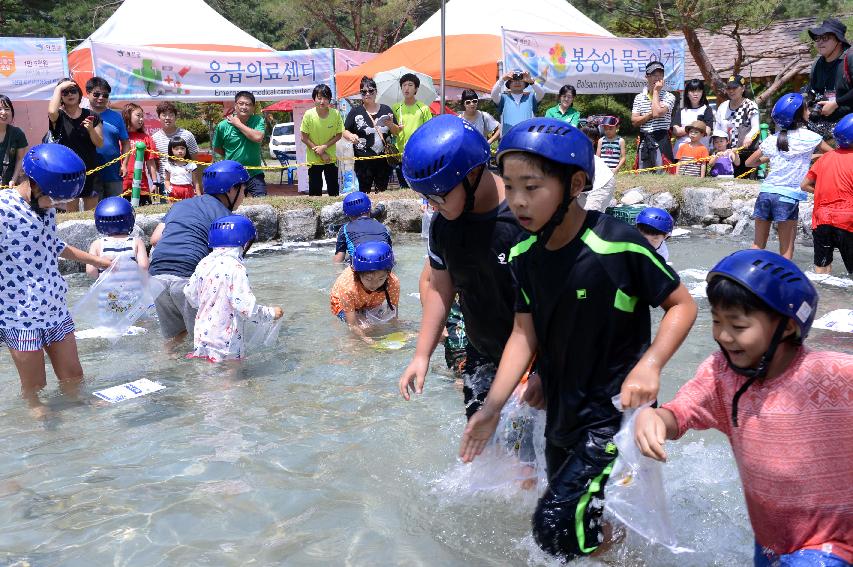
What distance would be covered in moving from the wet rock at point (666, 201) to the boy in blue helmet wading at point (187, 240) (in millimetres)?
7115

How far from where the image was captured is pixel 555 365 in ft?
9.55

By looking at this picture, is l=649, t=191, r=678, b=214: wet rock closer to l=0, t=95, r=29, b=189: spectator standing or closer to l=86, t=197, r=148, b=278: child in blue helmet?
l=86, t=197, r=148, b=278: child in blue helmet

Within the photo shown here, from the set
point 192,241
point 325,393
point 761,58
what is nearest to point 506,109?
point 192,241

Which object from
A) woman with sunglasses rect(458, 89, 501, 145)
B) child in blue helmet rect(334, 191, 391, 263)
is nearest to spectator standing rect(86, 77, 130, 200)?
child in blue helmet rect(334, 191, 391, 263)

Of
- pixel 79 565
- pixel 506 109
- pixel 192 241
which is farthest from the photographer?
pixel 506 109

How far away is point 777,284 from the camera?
2234 mm

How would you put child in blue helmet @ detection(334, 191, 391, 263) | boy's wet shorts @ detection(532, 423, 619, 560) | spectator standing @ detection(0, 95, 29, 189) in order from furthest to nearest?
spectator standing @ detection(0, 95, 29, 189), child in blue helmet @ detection(334, 191, 391, 263), boy's wet shorts @ detection(532, 423, 619, 560)

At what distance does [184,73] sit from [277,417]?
9917 mm

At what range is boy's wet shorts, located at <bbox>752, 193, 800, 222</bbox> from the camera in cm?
809

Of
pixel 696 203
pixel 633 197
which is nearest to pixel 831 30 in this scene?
pixel 633 197

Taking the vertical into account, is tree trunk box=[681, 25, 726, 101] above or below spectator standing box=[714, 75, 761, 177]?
above

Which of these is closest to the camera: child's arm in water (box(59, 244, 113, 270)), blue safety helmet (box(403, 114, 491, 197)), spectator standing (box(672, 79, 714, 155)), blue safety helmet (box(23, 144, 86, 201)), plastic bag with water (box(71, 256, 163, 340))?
blue safety helmet (box(403, 114, 491, 197))

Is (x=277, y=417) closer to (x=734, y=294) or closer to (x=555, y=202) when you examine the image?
(x=555, y=202)

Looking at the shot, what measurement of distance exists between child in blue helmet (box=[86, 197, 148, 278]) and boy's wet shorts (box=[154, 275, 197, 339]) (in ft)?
0.79
